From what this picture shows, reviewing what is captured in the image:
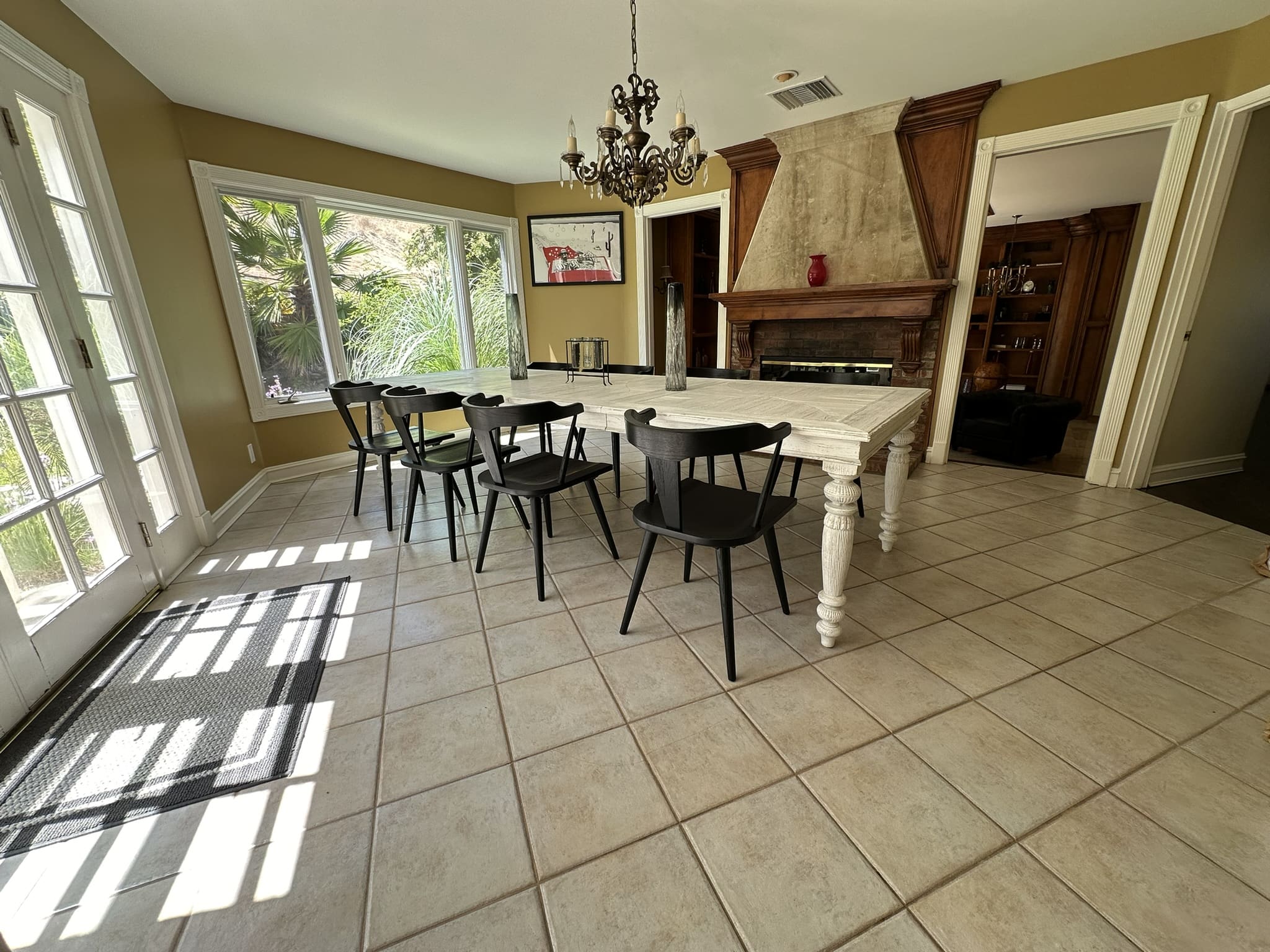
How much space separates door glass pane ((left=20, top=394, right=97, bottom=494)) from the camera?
1.70 m

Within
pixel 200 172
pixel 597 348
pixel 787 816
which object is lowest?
pixel 787 816

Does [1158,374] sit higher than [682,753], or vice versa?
[1158,374]

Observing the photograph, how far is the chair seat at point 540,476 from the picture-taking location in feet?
6.63

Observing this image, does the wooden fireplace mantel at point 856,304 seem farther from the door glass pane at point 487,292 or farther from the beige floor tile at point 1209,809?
the beige floor tile at point 1209,809

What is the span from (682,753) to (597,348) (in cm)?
195

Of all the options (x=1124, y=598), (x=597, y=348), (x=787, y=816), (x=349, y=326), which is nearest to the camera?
(x=787, y=816)

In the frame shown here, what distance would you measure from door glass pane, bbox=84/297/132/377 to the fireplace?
A: 157 inches

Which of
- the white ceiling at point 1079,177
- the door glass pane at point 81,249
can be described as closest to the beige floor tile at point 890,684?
the door glass pane at point 81,249

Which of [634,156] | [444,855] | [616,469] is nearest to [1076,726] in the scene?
[444,855]

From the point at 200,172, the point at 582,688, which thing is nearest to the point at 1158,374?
the point at 582,688

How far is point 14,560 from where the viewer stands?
154 centimetres

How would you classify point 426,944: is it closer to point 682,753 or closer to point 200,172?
point 682,753

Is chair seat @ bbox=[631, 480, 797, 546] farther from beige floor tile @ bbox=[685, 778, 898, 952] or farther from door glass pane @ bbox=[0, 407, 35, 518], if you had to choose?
door glass pane @ bbox=[0, 407, 35, 518]

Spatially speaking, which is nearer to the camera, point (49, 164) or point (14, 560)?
point (14, 560)
